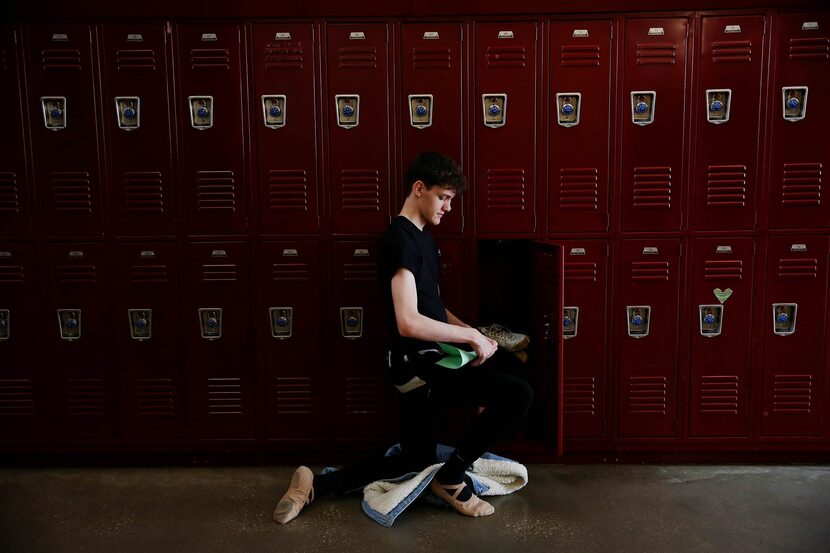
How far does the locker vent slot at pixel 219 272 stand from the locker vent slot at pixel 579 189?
1699 millimetres

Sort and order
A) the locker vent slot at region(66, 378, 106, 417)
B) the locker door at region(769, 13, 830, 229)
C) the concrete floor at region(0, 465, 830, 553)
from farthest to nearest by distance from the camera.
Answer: the locker vent slot at region(66, 378, 106, 417)
the locker door at region(769, 13, 830, 229)
the concrete floor at region(0, 465, 830, 553)

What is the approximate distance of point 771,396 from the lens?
10.9ft

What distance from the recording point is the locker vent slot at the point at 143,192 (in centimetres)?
328

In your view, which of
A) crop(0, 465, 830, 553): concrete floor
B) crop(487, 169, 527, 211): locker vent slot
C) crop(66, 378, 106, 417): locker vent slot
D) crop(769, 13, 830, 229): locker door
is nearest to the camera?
crop(0, 465, 830, 553): concrete floor

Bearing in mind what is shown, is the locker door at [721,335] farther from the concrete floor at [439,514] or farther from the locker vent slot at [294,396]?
the locker vent slot at [294,396]

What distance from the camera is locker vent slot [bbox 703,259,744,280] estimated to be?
129 inches

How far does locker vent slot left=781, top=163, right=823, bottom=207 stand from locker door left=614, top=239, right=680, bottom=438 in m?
0.60

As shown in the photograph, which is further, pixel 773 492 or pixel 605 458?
pixel 605 458

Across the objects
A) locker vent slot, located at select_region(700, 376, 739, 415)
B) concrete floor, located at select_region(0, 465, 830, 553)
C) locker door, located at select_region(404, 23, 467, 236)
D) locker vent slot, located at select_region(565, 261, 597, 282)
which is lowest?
concrete floor, located at select_region(0, 465, 830, 553)

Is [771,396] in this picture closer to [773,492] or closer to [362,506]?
[773,492]

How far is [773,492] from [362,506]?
6.29 feet

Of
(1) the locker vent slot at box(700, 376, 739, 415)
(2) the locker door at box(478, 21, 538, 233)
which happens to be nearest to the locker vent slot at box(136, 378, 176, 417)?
(2) the locker door at box(478, 21, 538, 233)

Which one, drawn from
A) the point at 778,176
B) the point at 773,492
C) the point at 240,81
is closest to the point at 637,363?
the point at 773,492

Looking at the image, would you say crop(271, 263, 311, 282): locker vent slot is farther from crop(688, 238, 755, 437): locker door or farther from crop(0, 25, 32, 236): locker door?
crop(688, 238, 755, 437): locker door
